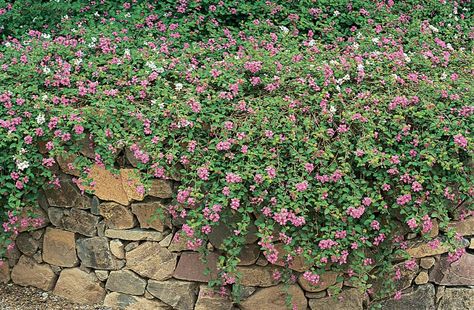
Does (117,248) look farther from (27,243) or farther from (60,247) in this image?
(27,243)

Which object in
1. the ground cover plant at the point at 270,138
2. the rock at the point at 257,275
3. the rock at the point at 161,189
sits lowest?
the rock at the point at 257,275

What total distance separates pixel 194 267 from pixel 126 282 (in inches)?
14.4

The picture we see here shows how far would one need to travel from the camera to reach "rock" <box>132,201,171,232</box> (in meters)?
3.16

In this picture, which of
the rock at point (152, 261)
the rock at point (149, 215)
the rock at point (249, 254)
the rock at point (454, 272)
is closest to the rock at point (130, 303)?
the rock at point (152, 261)

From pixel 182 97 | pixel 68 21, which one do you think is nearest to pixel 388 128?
pixel 182 97

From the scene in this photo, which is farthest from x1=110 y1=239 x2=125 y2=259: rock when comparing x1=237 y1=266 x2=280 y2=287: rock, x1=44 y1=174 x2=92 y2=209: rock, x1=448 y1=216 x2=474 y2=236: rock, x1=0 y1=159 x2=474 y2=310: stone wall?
x1=448 y1=216 x2=474 y2=236: rock

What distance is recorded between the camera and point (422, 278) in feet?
10.8

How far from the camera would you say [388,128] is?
3.18 metres

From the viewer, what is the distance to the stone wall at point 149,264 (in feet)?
10.4

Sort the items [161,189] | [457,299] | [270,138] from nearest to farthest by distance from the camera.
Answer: [270,138], [161,189], [457,299]

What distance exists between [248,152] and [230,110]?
329 millimetres

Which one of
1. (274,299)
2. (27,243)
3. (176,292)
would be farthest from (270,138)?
(27,243)

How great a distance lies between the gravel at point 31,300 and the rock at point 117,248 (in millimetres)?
305

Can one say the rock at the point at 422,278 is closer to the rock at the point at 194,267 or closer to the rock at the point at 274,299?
the rock at the point at 274,299
